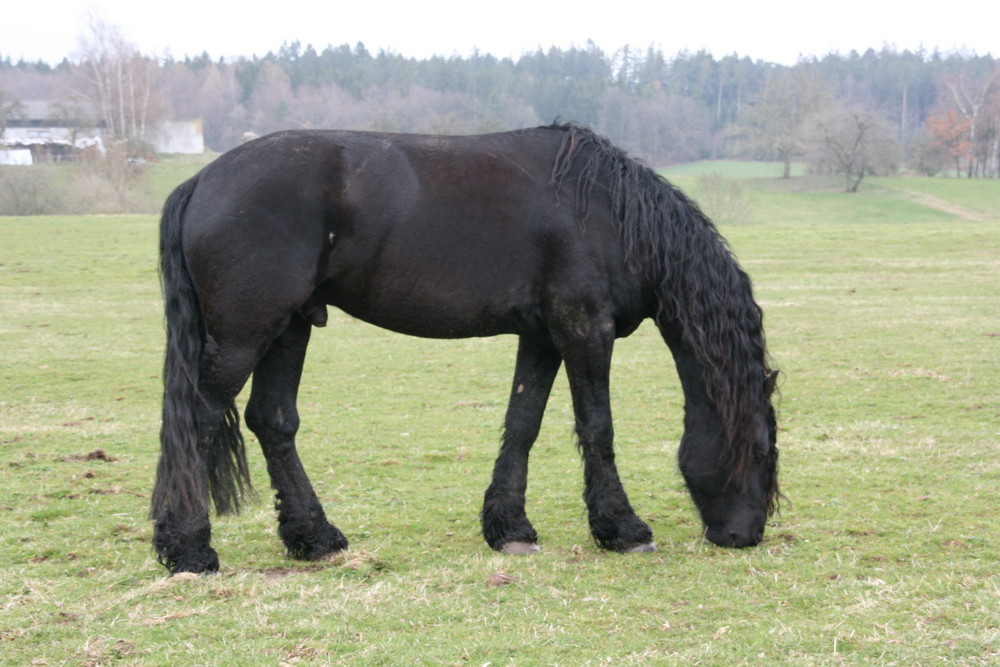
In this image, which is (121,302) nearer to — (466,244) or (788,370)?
(788,370)

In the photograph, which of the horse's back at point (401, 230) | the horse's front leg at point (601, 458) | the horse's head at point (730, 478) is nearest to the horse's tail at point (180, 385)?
the horse's back at point (401, 230)

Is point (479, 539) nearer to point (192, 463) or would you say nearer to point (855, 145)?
point (192, 463)

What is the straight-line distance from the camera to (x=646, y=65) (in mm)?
151750

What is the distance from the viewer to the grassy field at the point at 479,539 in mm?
3797

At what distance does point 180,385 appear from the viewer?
4.79 m

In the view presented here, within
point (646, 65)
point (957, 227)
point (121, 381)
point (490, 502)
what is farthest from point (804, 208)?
point (646, 65)

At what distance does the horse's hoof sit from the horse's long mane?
1.16m

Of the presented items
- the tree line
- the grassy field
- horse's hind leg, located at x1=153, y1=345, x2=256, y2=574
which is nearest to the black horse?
horse's hind leg, located at x1=153, y1=345, x2=256, y2=574

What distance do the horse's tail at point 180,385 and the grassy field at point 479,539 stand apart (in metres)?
0.42

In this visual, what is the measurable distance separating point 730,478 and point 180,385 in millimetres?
2944

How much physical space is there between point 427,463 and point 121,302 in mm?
14858

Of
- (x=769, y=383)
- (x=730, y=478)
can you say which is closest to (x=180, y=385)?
(x=730, y=478)

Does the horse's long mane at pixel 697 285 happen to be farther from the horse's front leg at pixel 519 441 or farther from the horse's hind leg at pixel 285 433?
the horse's hind leg at pixel 285 433

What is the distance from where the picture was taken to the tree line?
70.1 m
